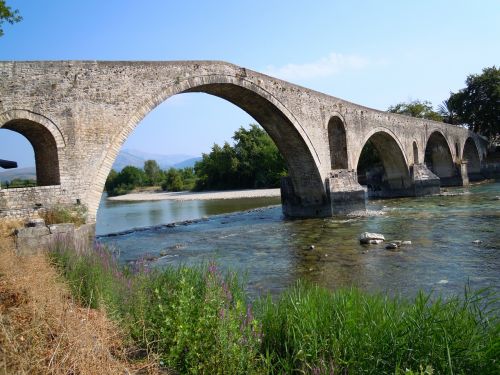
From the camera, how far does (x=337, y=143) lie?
22406 millimetres

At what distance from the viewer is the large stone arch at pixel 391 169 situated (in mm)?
28469

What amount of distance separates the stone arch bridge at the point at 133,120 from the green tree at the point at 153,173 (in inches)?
2547

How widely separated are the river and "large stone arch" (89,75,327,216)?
6.80 feet

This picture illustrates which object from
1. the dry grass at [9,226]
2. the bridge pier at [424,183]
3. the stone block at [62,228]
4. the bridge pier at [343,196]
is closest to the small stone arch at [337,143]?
the bridge pier at [343,196]

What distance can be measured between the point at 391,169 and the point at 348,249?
20503 millimetres

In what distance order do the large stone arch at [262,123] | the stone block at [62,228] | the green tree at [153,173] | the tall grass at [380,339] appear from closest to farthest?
1. the tall grass at [380,339]
2. the stone block at [62,228]
3. the large stone arch at [262,123]
4. the green tree at [153,173]

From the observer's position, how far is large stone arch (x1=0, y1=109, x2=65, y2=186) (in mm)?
10336

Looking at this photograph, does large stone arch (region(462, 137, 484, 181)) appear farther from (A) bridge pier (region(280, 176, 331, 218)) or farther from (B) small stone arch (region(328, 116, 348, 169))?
(A) bridge pier (region(280, 176, 331, 218))

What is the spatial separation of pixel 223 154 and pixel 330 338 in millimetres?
52825

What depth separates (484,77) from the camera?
152 ft

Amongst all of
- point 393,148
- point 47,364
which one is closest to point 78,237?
point 47,364

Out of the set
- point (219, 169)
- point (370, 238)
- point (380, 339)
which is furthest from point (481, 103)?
point (380, 339)

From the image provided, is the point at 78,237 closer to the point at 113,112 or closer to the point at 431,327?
the point at 113,112

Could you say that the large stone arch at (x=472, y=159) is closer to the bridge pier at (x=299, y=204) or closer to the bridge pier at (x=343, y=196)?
the bridge pier at (x=343, y=196)
